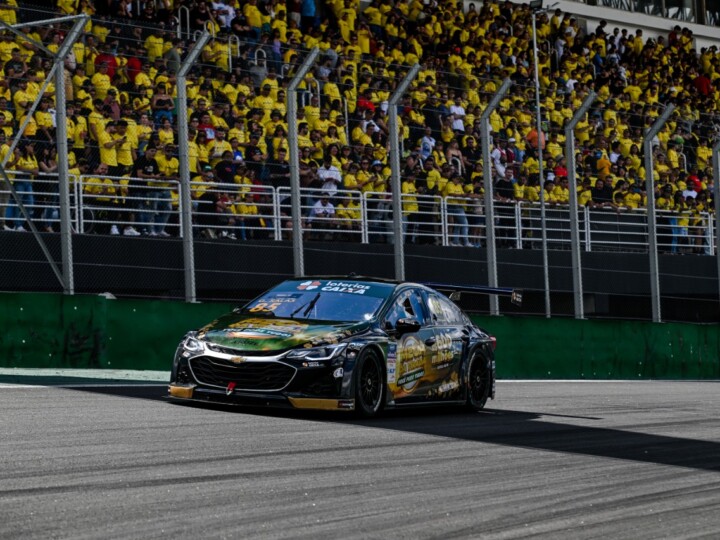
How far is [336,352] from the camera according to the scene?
11227mm

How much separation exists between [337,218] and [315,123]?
1.45 metres

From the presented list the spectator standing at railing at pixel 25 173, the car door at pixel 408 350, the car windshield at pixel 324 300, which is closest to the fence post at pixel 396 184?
the spectator standing at railing at pixel 25 173

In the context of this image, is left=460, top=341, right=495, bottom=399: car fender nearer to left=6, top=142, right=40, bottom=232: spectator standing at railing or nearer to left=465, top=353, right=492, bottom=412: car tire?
left=465, top=353, right=492, bottom=412: car tire

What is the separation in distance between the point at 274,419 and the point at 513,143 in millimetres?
13008

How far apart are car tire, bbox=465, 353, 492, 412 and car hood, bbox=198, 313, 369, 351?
1950 millimetres

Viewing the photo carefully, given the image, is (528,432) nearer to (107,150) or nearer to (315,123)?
(107,150)

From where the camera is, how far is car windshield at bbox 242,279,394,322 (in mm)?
12094

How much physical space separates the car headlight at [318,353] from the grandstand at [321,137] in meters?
6.13

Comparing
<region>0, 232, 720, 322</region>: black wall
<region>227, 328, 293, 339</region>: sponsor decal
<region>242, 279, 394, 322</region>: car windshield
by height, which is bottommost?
<region>227, 328, 293, 339</region>: sponsor decal

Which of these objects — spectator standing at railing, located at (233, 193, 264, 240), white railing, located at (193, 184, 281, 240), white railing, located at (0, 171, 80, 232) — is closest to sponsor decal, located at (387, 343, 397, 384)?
white railing, located at (0, 171, 80, 232)

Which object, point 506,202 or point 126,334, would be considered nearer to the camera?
point 126,334

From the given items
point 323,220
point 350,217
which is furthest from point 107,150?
point 350,217

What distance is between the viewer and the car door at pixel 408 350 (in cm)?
1195

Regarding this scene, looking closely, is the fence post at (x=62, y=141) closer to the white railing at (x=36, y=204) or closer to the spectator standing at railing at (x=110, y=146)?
the white railing at (x=36, y=204)
